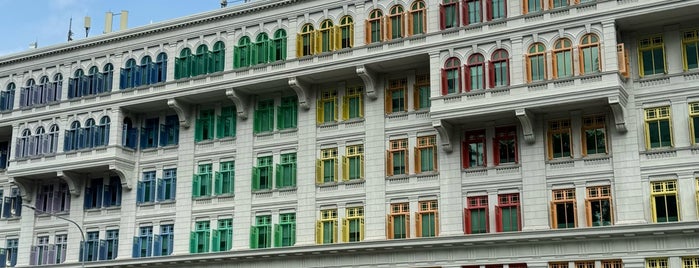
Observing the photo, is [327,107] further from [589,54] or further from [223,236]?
[589,54]

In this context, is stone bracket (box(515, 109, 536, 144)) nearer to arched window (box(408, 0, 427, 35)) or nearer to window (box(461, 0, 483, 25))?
window (box(461, 0, 483, 25))

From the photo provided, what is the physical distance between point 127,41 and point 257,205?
11.9m

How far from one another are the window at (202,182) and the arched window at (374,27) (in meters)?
10.1

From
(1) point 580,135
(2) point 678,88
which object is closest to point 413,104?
(1) point 580,135

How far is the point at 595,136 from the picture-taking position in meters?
35.0

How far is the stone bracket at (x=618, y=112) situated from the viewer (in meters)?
33.2

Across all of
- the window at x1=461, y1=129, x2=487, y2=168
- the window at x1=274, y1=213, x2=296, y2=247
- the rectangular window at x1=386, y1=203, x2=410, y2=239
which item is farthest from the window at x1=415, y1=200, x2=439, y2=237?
the window at x1=274, y1=213, x2=296, y2=247

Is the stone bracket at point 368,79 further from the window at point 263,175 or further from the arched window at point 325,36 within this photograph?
the window at point 263,175

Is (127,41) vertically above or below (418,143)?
above

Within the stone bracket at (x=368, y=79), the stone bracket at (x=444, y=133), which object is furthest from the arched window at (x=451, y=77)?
the stone bracket at (x=368, y=79)

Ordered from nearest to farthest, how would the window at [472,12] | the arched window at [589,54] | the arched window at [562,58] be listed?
1. the arched window at [589,54]
2. the arched window at [562,58]
3. the window at [472,12]

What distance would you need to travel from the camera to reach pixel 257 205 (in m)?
41.4

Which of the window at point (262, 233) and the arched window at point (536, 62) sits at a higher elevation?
the arched window at point (536, 62)

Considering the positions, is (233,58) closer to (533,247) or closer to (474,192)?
(474,192)
